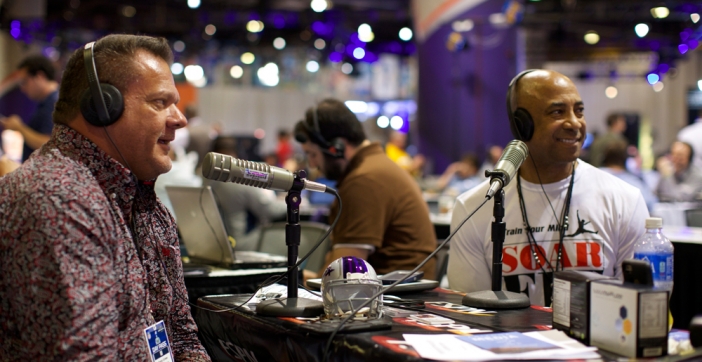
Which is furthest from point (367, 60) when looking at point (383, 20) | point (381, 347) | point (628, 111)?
point (381, 347)

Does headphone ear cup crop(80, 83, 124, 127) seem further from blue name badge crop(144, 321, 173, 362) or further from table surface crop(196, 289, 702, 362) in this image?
table surface crop(196, 289, 702, 362)

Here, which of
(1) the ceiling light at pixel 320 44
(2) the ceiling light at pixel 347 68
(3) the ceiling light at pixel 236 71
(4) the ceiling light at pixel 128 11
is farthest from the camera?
(3) the ceiling light at pixel 236 71

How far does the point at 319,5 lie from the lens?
1471 centimetres

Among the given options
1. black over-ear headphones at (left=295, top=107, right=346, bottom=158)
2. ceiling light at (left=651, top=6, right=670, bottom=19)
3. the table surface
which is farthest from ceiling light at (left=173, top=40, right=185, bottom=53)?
the table surface

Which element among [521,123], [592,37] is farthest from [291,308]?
[592,37]

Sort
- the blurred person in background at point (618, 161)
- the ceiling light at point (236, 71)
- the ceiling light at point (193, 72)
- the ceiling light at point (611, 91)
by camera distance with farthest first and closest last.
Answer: the ceiling light at point (236, 71)
the ceiling light at point (611, 91)
the ceiling light at point (193, 72)
the blurred person in background at point (618, 161)

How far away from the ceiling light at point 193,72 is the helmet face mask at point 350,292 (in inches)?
738

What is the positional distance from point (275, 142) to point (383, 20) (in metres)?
5.72

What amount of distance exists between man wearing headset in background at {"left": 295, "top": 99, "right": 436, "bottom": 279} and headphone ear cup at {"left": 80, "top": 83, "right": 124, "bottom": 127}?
5.09 ft

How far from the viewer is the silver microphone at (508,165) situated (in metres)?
1.84

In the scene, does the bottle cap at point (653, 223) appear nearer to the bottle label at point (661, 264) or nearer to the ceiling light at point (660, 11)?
the bottle label at point (661, 264)

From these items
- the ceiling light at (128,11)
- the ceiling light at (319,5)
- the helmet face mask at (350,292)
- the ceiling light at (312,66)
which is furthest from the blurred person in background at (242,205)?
the ceiling light at (312,66)

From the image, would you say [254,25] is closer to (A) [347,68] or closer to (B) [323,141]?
(A) [347,68]

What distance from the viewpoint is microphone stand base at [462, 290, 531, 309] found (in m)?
1.89
